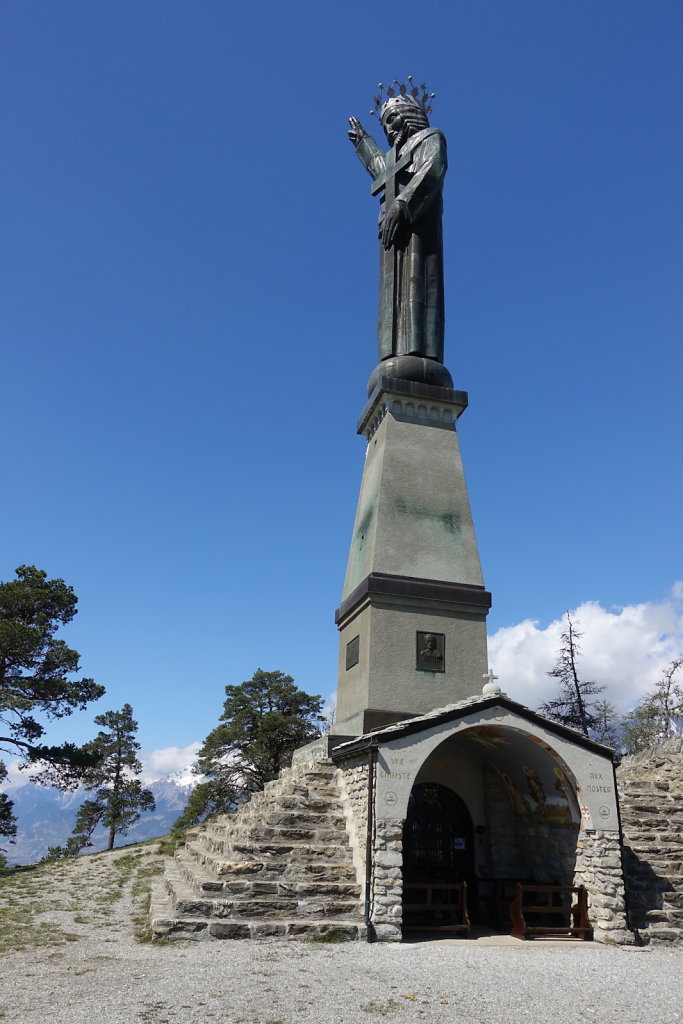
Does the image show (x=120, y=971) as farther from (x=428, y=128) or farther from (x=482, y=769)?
(x=428, y=128)

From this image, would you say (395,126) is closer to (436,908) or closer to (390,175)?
(390,175)

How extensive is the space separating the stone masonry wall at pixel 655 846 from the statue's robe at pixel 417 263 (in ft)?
39.2

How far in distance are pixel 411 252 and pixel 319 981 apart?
17.7m

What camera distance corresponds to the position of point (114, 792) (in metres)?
38.7

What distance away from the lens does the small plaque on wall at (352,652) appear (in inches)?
652

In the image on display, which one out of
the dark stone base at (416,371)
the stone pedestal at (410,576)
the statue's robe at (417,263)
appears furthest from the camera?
the statue's robe at (417,263)

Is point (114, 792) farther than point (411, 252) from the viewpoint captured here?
Yes

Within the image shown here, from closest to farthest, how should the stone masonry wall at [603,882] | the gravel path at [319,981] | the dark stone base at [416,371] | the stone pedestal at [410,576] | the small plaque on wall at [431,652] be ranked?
the gravel path at [319,981] < the stone masonry wall at [603,882] < the stone pedestal at [410,576] < the small plaque on wall at [431,652] < the dark stone base at [416,371]

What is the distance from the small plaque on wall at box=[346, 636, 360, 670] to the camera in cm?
1657

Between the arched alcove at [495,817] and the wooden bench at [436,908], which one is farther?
the arched alcove at [495,817]

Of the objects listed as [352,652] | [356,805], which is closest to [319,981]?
[356,805]

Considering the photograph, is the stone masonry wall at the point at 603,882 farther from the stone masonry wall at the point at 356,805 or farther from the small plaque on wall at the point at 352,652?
the small plaque on wall at the point at 352,652

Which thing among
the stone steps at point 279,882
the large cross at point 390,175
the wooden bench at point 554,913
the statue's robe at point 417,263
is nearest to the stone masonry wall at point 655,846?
the wooden bench at point 554,913

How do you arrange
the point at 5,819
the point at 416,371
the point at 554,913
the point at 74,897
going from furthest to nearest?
the point at 5,819
the point at 416,371
the point at 74,897
the point at 554,913
